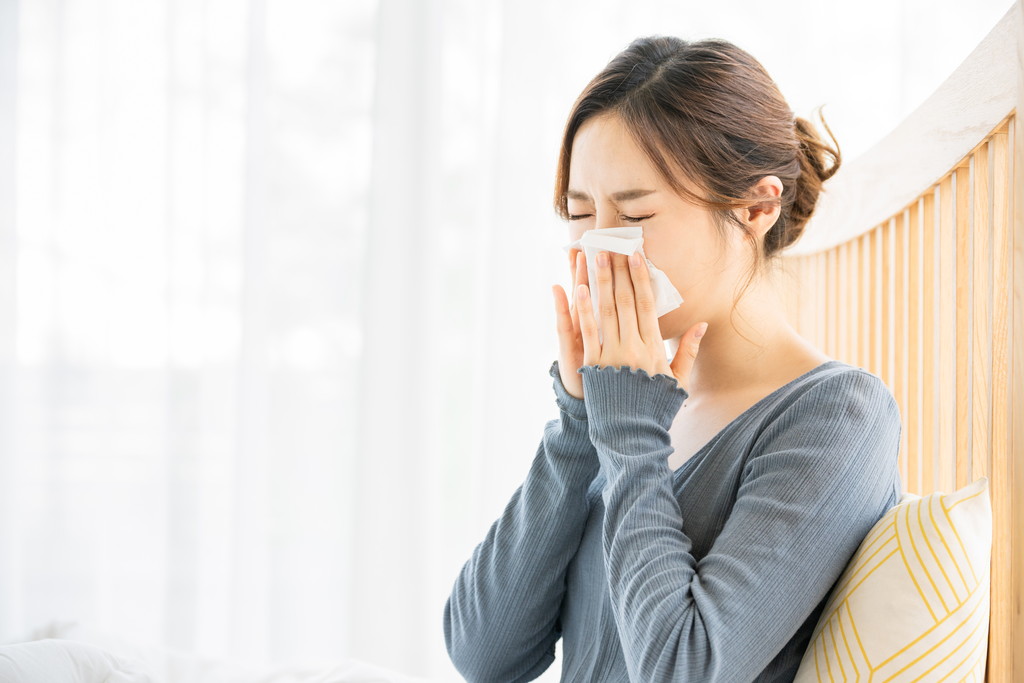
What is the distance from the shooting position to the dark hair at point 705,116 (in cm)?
88

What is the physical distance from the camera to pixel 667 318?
95 centimetres

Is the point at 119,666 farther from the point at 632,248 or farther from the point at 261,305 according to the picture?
the point at 261,305

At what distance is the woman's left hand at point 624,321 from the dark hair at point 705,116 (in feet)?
0.34

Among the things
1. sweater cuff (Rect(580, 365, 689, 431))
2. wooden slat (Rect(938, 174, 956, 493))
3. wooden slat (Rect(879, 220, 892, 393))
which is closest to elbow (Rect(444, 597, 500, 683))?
sweater cuff (Rect(580, 365, 689, 431))

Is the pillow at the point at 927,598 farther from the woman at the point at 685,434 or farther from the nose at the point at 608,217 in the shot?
the nose at the point at 608,217

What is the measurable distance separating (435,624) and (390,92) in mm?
1414

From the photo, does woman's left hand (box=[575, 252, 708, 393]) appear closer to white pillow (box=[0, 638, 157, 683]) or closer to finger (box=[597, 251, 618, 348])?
Answer: finger (box=[597, 251, 618, 348])

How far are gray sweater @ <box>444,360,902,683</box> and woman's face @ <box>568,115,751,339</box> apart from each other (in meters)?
0.13

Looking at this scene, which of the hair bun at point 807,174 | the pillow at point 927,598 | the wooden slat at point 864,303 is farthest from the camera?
the wooden slat at point 864,303

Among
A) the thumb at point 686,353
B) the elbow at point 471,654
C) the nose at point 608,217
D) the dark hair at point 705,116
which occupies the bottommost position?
the elbow at point 471,654

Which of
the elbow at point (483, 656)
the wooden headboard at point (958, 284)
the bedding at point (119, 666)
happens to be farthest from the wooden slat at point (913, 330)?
the bedding at point (119, 666)

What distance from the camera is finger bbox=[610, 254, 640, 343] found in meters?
0.88

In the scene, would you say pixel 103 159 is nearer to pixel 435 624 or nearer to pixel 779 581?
pixel 435 624

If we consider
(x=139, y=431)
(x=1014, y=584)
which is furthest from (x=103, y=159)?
(x=1014, y=584)
